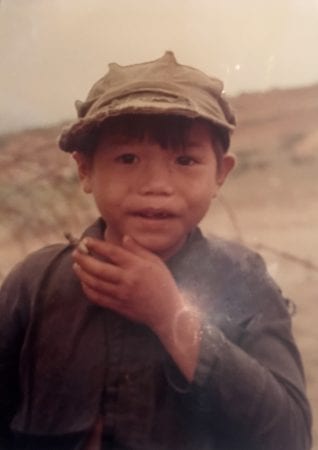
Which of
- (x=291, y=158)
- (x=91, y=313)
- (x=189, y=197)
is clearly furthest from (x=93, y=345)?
(x=291, y=158)

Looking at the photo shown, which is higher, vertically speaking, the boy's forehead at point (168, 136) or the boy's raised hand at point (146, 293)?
the boy's forehead at point (168, 136)

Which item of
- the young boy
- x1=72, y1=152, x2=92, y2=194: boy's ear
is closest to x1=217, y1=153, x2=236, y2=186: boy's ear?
the young boy

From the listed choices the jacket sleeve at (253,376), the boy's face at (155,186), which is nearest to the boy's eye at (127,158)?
the boy's face at (155,186)

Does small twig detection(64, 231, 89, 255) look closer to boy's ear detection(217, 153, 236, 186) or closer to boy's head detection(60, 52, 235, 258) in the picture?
→ boy's head detection(60, 52, 235, 258)

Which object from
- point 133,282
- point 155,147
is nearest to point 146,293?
point 133,282

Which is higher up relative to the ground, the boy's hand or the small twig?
the small twig

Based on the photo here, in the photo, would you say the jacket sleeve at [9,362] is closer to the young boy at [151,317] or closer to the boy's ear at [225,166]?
the young boy at [151,317]
